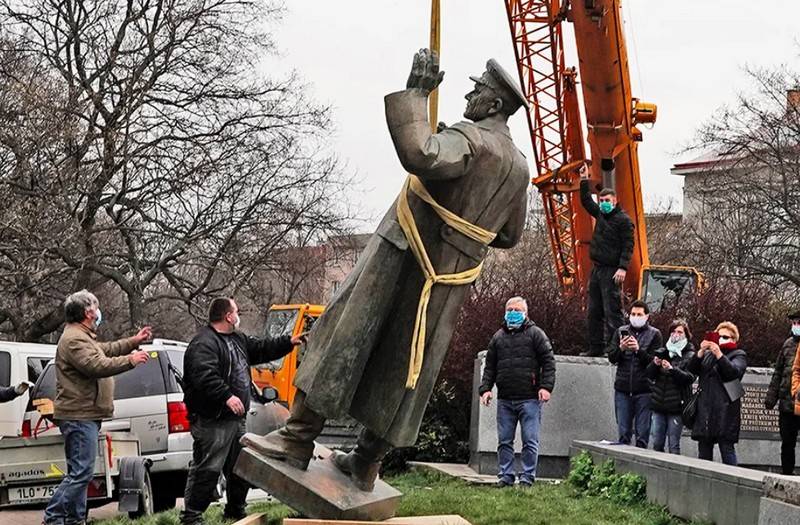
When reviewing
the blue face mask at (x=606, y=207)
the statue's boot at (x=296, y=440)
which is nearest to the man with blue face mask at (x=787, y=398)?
the blue face mask at (x=606, y=207)

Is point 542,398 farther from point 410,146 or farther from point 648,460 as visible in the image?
point 410,146

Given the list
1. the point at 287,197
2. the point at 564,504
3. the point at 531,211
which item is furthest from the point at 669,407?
the point at 531,211

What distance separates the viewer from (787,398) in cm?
1247

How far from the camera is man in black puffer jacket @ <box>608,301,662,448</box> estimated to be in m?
12.8

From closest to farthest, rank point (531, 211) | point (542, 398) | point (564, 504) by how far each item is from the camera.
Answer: point (564, 504), point (542, 398), point (531, 211)

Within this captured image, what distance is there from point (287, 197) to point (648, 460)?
70.5 ft

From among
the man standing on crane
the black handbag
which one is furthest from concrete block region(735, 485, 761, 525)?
the man standing on crane

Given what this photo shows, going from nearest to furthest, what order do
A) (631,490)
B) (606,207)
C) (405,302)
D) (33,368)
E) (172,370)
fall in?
1. (405,302)
2. (631,490)
3. (172,370)
4. (606,207)
5. (33,368)

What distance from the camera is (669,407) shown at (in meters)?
12.7

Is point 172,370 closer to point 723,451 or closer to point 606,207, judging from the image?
point 606,207

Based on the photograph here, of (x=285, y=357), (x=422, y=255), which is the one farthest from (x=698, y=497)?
(x=285, y=357)

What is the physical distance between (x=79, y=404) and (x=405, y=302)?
3896 millimetres

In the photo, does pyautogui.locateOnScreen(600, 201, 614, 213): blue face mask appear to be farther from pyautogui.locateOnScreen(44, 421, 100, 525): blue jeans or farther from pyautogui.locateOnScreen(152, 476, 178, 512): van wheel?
pyautogui.locateOnScreen(44, 421, 100, 525): blue jeans

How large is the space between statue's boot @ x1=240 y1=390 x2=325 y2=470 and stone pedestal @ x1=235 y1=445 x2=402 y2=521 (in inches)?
1.5
